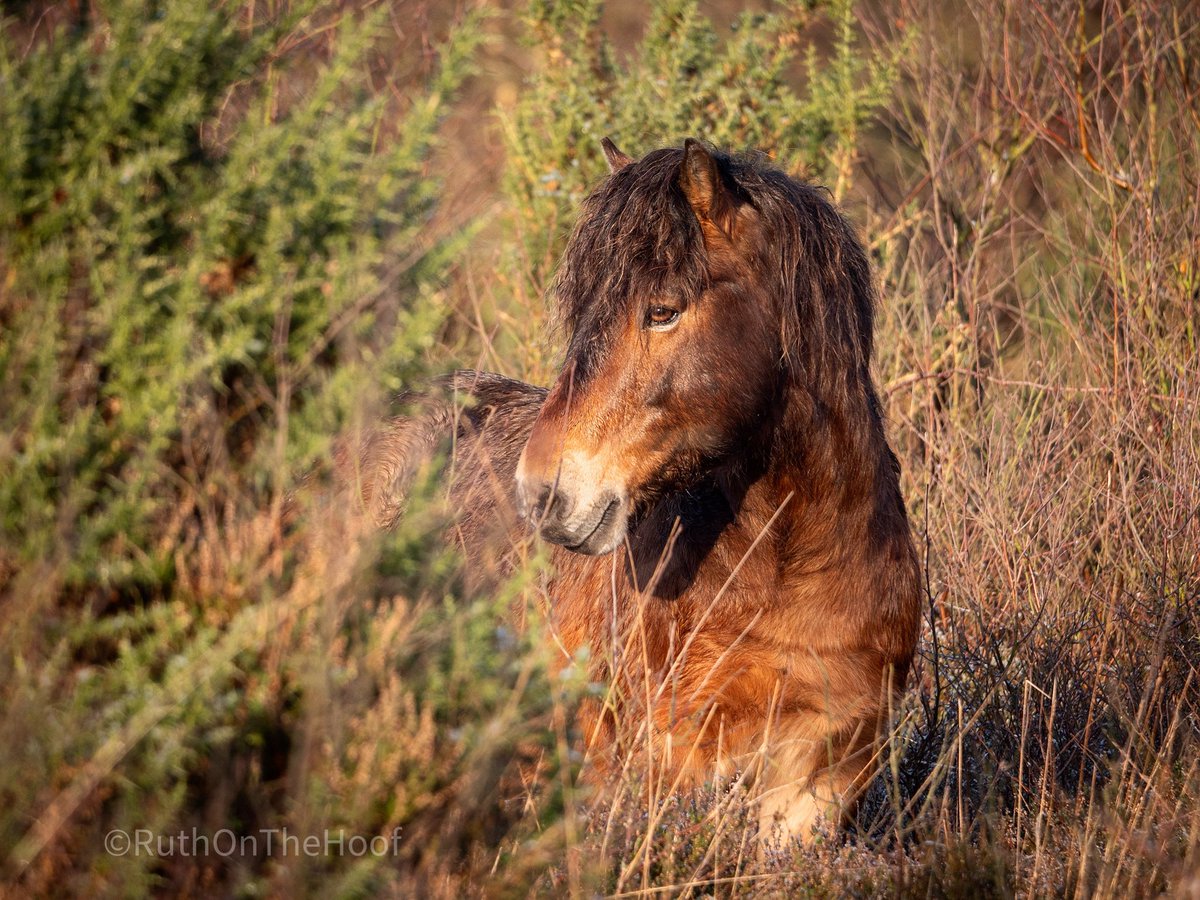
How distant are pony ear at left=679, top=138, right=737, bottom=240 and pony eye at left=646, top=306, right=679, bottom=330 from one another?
0.28 meters

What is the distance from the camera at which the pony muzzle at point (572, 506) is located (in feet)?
8.90

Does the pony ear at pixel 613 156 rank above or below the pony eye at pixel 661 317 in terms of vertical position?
above

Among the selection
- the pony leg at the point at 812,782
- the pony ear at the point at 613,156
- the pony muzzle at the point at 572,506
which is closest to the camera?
the pony muzzle at the point at 572,506

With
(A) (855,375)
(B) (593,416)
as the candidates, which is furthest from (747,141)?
(B) (593,416)

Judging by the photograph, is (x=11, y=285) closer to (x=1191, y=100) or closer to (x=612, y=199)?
(x=612, y=199)

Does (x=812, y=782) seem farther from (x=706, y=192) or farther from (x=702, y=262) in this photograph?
(x=706, y=192)

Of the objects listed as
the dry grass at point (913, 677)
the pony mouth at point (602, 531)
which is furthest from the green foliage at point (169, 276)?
the pony mouth at point (602, 531)

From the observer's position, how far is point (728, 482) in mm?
3135

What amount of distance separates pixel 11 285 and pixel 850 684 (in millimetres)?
2307

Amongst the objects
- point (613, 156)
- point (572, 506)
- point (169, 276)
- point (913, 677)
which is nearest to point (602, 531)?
point (572, 506)

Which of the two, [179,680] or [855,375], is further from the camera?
[855,375]

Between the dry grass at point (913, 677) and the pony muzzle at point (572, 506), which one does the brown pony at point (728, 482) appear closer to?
Answer: the pony muzzle at point (572, 506)

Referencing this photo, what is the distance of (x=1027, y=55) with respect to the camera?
6.16 meters

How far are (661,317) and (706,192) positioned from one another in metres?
0.37
